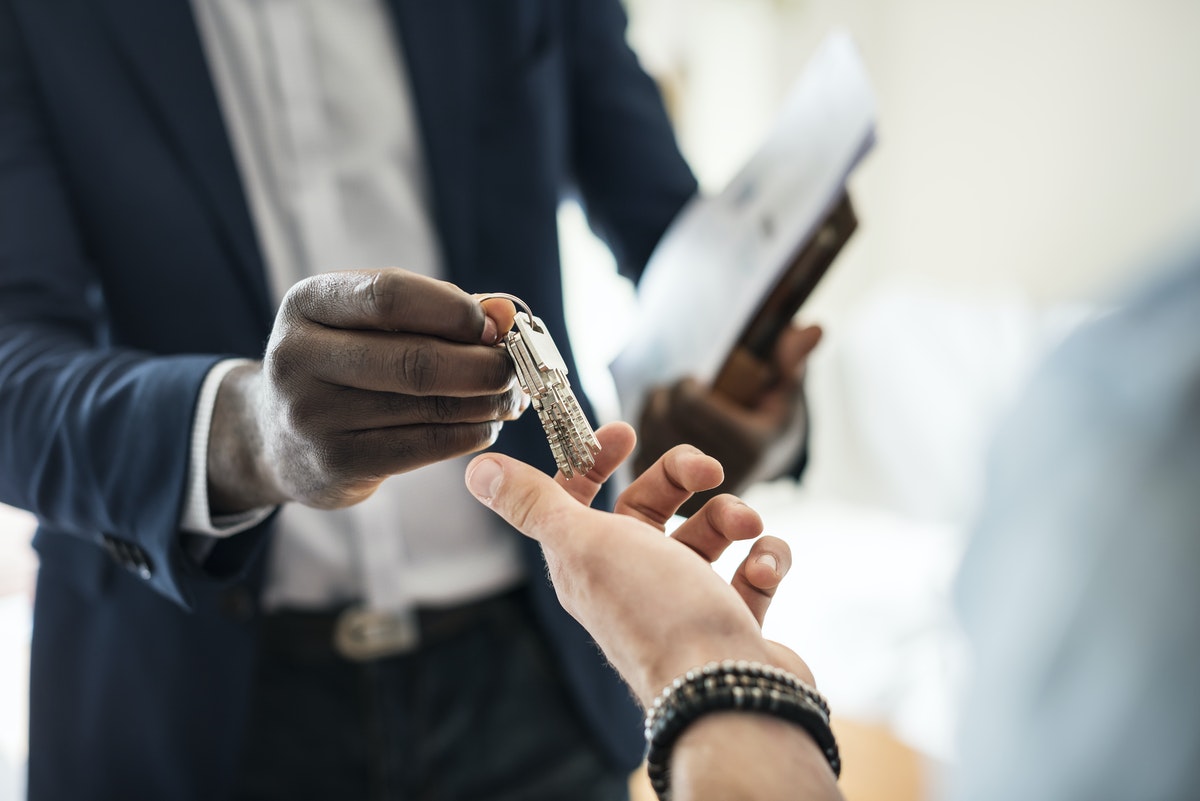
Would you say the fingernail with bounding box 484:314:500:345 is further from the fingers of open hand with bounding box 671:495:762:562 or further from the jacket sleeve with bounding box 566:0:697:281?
the jacket sleeve with bounding box 566:0:697:281

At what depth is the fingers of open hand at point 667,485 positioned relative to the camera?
0.31 m

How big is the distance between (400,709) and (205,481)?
30cm

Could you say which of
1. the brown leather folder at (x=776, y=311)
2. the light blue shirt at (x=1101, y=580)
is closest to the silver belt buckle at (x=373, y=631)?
the brown leather folder at (x=776, y=311)

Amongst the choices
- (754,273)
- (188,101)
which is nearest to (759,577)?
(754,273)

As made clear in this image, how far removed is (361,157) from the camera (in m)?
0.45

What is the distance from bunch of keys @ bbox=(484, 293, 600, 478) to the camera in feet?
0.89

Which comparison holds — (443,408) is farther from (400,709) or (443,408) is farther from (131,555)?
(400,709)

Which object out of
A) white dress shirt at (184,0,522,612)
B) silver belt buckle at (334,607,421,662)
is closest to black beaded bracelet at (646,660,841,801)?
white dress shirt at (184,0,522,612)

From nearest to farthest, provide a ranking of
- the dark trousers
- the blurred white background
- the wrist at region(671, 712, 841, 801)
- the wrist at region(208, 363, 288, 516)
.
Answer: the wrist at region(671, 712, 841, 801) → the wrist at region(208, 363, 288, 516) → the dark trousers → the blurred white background

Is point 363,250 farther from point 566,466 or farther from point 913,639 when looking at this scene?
point 913,639

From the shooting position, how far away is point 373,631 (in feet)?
1.78

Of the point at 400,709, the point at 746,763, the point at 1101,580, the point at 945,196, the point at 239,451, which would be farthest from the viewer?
the point at 945,196

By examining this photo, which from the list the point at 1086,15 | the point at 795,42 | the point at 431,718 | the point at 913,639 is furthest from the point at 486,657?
the point at 1086,15

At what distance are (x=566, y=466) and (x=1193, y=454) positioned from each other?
13.4 inches
